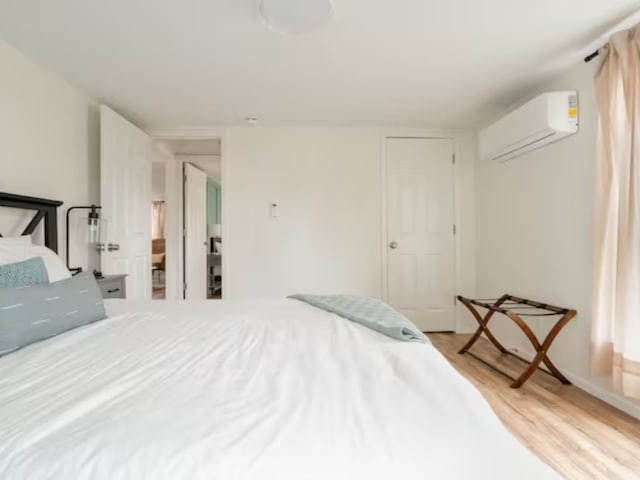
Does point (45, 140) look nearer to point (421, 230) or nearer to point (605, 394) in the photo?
point (421, 230)

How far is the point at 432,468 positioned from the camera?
1.87 ft

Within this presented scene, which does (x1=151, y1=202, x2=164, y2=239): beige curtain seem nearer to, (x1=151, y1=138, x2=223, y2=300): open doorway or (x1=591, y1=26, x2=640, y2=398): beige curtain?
(x1=151, y1=138, x2=223, y2=300): open doorway

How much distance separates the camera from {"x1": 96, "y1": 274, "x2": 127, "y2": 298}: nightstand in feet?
7.66

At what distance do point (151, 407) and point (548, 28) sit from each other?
2585 mm

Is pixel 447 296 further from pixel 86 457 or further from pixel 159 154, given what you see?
pixel 159 154

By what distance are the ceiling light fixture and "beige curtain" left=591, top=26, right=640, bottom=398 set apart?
1712mm

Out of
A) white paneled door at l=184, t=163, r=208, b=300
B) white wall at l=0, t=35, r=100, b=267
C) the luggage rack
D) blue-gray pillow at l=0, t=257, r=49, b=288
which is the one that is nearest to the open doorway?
white paneled door at l=184, t=163, r=208, b=300

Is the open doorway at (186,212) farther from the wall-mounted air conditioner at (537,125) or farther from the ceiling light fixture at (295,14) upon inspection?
the wall-mounted air conditioner at (537,125)

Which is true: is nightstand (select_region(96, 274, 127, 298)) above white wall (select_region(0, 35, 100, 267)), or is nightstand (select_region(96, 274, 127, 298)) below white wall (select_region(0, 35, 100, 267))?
below

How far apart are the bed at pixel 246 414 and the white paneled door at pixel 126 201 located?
1.75 metres

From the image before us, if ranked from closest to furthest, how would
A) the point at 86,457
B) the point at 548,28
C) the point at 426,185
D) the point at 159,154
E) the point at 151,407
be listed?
the point at 86,457, the point at 151,407, the point at 548,28, the point at 426,185, the point at 159,154

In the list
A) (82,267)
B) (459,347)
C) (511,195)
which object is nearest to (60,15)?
(82,267)

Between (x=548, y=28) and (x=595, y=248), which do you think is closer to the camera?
(x=548, y=28)

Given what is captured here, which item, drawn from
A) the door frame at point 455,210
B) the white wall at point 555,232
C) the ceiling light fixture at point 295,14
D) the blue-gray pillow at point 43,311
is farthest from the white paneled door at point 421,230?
the blue-gray pillow at point 43,311
